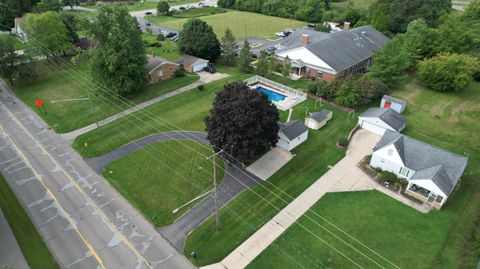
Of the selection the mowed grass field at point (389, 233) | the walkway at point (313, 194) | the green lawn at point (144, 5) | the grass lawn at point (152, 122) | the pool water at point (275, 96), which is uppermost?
the green lawn at point (144, 5)

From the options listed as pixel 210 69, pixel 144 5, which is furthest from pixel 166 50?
pixel 144 5

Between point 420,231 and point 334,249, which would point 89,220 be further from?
point 420,231

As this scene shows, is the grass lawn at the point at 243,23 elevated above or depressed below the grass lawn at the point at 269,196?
above

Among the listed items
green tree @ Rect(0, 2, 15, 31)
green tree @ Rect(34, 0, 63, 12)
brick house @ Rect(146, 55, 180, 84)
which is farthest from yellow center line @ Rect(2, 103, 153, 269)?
green tree @ Rect(0, 2, 15, 31)

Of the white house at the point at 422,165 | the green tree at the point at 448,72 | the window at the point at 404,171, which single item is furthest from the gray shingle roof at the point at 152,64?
the green tree at the point at 448,72

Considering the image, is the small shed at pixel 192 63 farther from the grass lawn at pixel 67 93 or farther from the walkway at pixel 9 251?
the walkway at pixel 9 251

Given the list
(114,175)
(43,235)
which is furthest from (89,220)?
(114,175)

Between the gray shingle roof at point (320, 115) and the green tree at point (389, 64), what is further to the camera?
the green tree at point (389, 64)

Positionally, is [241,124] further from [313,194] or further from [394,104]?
[394,104]
